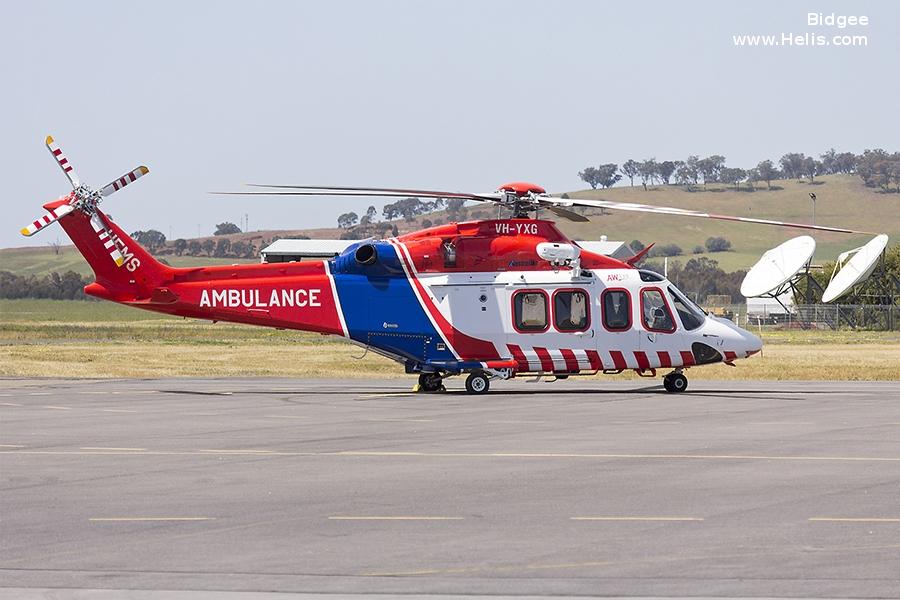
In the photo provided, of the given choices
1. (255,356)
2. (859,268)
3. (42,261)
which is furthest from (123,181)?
(42,261)

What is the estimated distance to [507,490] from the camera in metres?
14.2

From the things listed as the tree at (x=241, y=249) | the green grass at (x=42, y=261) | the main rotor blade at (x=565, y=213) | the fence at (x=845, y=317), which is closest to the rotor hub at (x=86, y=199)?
the main rotor blade at (x=565, y=213)

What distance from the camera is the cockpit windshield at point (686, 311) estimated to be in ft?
100

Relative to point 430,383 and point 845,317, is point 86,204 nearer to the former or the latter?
point 430,383

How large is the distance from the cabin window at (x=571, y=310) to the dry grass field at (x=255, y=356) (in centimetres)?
473

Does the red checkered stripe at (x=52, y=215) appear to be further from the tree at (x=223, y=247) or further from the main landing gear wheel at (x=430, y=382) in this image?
the tree at (x=223, y=247)

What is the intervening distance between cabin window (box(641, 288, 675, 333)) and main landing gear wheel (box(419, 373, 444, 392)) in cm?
509

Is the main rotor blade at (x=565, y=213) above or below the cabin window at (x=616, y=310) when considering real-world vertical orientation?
above

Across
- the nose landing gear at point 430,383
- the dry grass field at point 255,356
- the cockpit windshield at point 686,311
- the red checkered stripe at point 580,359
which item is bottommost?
the dry grass field at point 255,356

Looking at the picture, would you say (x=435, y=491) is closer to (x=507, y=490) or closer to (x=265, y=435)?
(x=507, y=490)

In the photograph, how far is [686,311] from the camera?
30.7m

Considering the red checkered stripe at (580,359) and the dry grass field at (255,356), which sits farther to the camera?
the dry grass field at (255,356)

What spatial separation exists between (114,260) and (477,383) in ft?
30.0

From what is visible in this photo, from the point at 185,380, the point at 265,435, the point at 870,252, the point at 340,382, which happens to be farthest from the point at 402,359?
the point at 870,252
